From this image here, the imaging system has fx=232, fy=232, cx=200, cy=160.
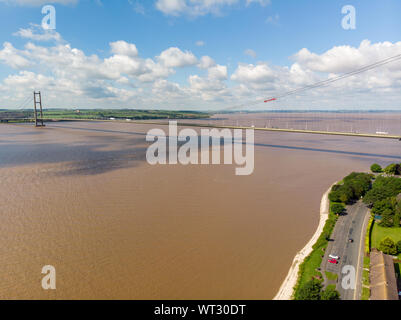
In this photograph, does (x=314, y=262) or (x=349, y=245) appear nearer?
(x=314, y=262)

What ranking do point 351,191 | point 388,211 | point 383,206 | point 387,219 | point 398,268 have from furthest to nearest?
point 351,191 < point 383,206 < point 388,211 < point 387,219 < point 398,268

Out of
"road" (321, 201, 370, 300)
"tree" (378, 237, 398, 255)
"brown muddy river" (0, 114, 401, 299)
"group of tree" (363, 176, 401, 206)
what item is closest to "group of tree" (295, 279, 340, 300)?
"road" (321, 201, 370, 300)

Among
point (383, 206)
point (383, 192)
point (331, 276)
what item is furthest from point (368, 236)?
point (383, 192)

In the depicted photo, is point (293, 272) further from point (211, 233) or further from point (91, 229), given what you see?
point (91, 229)

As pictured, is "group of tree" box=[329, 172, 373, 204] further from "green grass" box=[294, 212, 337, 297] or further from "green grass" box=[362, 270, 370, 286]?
"green grass" box=[362, 270, 370, 286]

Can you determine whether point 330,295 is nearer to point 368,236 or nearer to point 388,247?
point 388,247
